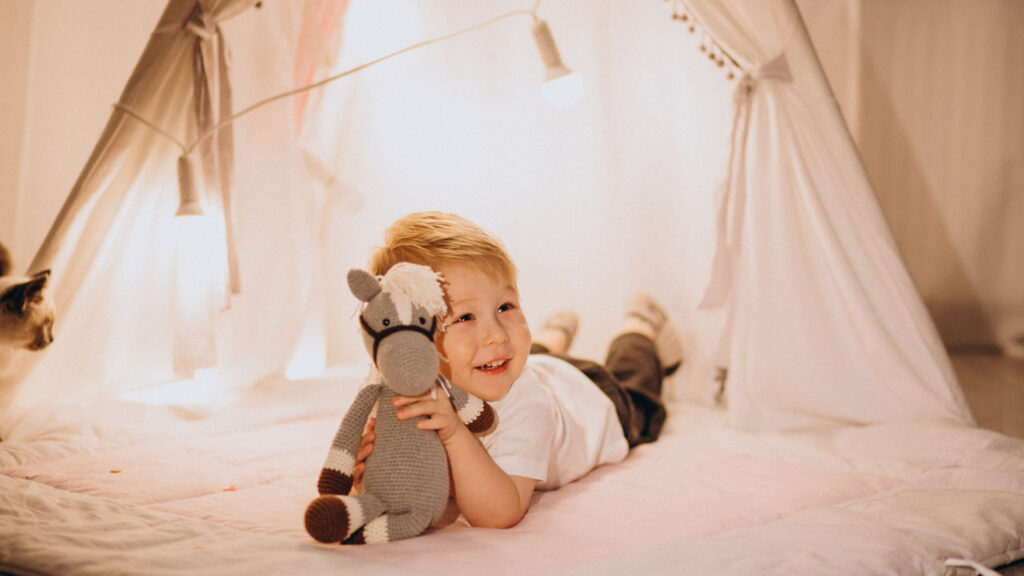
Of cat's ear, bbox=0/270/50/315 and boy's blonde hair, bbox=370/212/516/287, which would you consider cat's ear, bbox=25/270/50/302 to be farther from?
boy's blonde hair, bbox=370/212/516/287

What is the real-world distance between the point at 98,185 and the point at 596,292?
1.36m

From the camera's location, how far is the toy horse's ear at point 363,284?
3.19 feet

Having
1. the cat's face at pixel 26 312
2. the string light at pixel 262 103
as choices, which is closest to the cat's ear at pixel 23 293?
the cat's face at pixel 26 312

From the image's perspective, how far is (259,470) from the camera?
1.41 metres

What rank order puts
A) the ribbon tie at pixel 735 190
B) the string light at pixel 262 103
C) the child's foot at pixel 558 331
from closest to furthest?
1. the ribbon tie at pixel 735 190
2. the string light at pixel 262 103
3. the child's foot at pixel 558 331

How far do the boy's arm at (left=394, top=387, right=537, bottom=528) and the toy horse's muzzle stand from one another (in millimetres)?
70

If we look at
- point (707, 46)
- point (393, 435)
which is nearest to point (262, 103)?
point (707, 46)

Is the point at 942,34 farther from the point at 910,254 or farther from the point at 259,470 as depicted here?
the point at 259,470

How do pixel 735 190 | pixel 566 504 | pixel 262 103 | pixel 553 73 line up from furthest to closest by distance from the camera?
pixel 262 103 → pixel 553 73 → pixel 735 190 → pixel 566 504

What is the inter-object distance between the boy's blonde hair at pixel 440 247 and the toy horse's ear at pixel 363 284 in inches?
7.2

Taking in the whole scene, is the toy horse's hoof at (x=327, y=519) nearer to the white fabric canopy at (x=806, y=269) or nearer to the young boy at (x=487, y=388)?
the young boy at (x=487, y=388)

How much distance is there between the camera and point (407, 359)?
0.93 m

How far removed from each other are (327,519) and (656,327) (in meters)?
1.51

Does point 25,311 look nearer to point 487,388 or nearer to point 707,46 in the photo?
point 487,388
